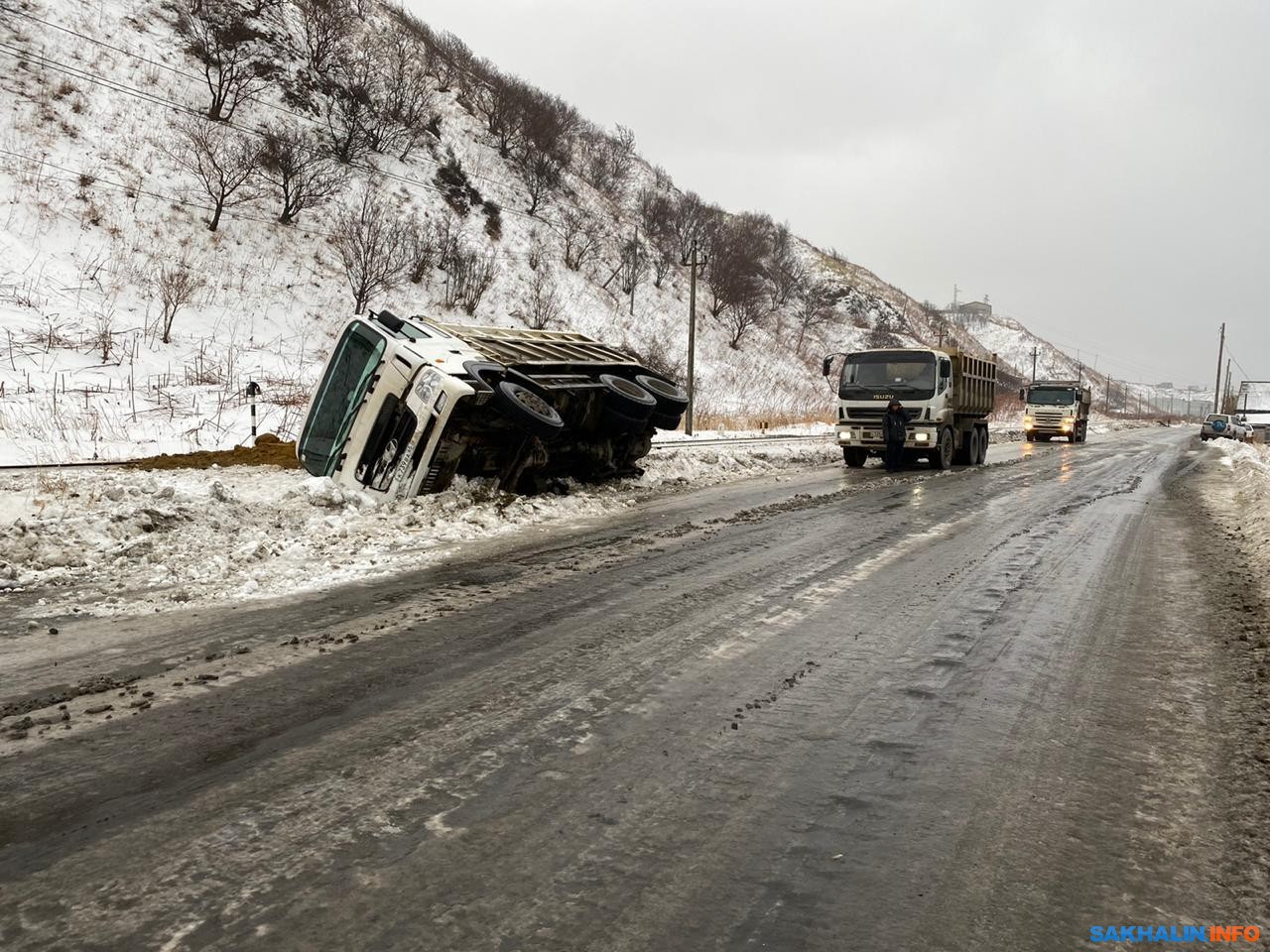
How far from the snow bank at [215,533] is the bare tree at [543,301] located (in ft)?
113

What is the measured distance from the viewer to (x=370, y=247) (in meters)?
35.8

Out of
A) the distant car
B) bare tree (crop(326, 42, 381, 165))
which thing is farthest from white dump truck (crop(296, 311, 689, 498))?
the distant car

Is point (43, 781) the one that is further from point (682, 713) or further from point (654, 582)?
point (654, 582)

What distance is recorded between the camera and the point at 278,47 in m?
46.8

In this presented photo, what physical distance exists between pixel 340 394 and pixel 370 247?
28486 mm

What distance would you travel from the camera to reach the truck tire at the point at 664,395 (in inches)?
488

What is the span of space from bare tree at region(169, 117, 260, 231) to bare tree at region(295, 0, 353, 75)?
12.2 meters

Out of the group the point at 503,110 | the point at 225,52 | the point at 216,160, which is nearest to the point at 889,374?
the point at 216,160

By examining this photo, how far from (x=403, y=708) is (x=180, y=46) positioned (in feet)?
164

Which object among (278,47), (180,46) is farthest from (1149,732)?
(278,47)

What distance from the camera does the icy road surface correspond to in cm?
238

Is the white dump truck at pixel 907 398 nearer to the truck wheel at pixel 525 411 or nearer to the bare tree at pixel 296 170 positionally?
the truck wheel at pixel 525 411

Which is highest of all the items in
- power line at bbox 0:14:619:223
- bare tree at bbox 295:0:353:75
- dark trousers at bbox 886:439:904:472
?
bare tree at bbox 295:0:353:75

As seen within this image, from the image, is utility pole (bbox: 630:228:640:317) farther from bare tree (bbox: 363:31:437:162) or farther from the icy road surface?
the icy road surface
